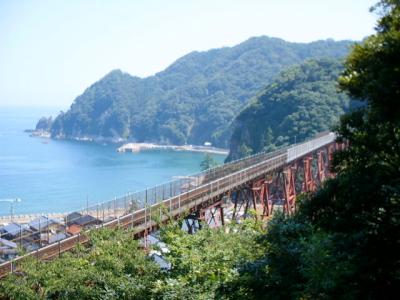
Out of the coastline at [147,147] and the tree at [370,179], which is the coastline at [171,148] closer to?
the coastline at [147,147]

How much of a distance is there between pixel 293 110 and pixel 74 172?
44726 mm

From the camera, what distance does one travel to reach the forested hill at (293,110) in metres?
80.9

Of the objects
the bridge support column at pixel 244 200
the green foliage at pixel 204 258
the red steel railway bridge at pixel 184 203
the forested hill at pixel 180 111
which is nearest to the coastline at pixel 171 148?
the forested hill at pixel 180 111

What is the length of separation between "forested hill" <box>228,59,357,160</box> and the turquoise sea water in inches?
622

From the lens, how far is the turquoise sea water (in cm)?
7179

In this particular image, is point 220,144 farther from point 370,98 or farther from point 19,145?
point 370,98

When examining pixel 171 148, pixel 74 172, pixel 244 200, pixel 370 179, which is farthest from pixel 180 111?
pixel 370 179

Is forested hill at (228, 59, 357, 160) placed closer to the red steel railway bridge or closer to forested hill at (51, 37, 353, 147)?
the red steel railway bridge

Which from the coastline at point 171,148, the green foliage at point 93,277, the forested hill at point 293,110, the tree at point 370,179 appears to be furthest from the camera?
the coastline at point 171,148

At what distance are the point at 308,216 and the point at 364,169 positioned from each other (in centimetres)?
158

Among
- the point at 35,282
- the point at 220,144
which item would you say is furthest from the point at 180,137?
the point at 35,282

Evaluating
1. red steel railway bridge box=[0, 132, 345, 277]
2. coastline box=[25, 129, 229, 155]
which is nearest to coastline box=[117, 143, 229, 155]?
coastline box=[25, 129, 229, 155]

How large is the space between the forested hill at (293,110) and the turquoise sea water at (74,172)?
15.8 metres

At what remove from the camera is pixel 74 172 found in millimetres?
98000
